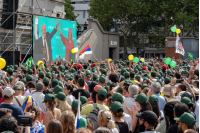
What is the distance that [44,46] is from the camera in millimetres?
20938

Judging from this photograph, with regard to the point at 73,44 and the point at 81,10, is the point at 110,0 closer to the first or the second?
the point at 73,44

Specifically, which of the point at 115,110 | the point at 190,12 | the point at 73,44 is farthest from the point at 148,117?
the point at 190,12

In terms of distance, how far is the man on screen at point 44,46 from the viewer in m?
20.1

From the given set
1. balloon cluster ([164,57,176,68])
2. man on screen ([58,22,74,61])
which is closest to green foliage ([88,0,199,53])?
man on screen ([58,22,74,61])

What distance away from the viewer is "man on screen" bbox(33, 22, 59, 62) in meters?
20.1

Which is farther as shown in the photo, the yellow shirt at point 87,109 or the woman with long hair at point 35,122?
the yellow shirt at point 87,109

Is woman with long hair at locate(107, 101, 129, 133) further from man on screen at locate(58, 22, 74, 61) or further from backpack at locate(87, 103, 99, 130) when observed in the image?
man on screen at locate(58, 22, 74, 61)

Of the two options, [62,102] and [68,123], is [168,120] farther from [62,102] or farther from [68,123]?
[62,102]

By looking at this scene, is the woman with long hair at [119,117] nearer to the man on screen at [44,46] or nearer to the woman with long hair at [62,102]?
the woman with long hair at [62,102]

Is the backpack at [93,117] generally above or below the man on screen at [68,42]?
below

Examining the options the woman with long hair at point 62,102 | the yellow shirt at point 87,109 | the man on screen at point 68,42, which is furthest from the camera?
the man on screen at point 68,42

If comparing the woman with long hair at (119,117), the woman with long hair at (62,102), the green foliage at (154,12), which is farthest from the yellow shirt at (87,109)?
the green foliage at (154,12)

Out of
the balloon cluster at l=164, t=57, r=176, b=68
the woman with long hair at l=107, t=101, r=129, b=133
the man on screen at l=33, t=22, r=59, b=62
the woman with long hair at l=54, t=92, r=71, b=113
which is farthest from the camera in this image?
the man on screen at l=33, t=22, r=59, b=62

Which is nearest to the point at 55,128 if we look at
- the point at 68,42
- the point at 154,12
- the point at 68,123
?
the point at 68,123
